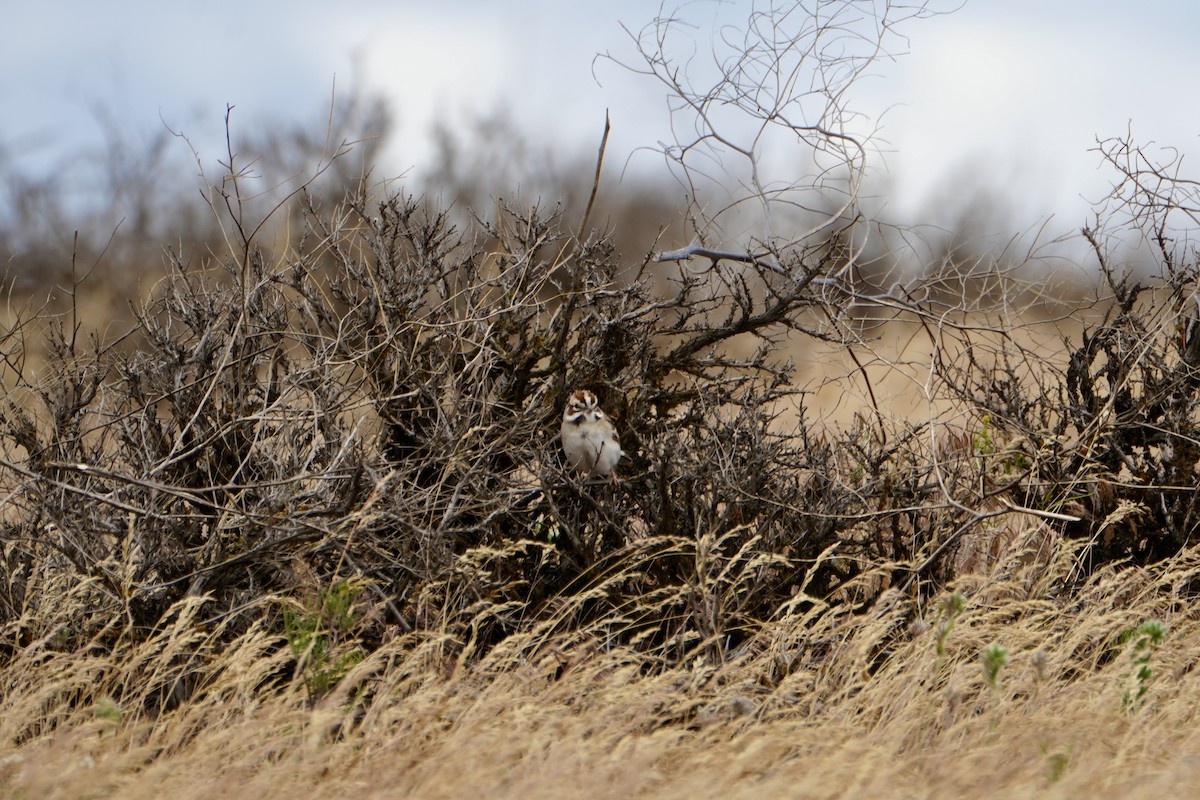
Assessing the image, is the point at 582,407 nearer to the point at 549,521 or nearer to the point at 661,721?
the point at 549,521

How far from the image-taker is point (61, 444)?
5.39 metres

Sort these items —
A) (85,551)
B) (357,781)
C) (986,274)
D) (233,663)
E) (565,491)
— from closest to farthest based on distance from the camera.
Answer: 1. (357,781)
2. (233,663)
3. (85,551)
4. (565,491)
5. (986,274)

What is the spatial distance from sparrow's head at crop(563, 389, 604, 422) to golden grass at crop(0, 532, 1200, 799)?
3.45 feet

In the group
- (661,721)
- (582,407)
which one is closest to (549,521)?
(582,407)

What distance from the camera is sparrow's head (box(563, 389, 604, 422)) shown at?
5.64m

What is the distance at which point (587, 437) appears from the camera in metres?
5.67

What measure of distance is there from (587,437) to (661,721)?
1.46m

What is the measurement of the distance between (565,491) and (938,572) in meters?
1.93

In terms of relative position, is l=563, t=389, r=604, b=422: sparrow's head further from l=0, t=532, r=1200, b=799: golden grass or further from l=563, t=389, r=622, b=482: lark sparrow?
l=0, t=532, r=1200, b=799: golden grass

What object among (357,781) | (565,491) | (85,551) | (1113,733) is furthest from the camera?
(565,491)

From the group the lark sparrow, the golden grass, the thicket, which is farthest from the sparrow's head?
the golden grass

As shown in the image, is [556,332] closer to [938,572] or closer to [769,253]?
[769,253]

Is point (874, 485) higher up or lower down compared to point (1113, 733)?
higher up

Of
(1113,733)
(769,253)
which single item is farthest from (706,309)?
(1113,733)
